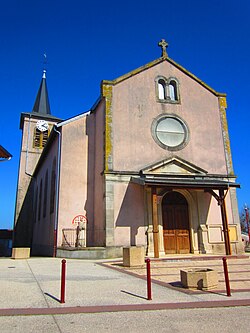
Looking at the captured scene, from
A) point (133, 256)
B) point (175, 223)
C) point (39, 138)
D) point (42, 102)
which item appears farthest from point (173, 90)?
point (42, 102)

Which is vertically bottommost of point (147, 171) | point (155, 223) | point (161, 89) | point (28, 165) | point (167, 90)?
point (155, 223)

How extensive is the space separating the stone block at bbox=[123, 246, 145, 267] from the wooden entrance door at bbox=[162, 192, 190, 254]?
533 centimetres

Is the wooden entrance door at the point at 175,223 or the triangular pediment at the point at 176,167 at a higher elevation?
the triangular pediment at the point at 176,167

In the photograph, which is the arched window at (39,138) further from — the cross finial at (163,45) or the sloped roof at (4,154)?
the sloped roof at (4,154)

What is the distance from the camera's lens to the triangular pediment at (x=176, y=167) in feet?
54.6

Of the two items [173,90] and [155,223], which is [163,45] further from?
[155,223]

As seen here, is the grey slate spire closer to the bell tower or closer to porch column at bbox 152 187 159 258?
the bell tower

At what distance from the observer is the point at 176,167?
17047 mm

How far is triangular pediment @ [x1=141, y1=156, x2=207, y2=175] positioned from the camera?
1664cm

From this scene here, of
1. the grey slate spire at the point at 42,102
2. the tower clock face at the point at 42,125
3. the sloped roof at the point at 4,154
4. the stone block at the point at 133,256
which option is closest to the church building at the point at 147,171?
the stone block at the point at 133,256

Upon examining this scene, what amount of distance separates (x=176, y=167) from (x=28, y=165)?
754 inches

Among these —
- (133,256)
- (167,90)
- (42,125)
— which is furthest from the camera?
(42,125)

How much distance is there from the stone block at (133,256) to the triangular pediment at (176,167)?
254 inches

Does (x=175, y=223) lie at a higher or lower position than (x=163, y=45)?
lower
